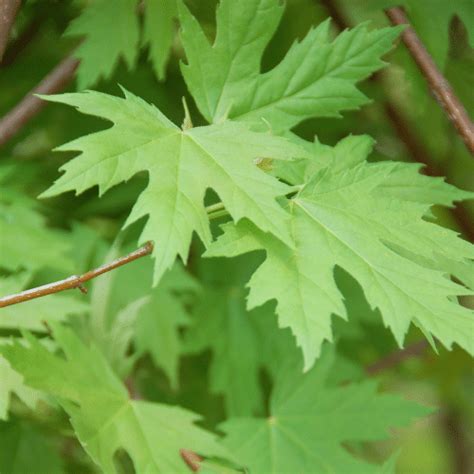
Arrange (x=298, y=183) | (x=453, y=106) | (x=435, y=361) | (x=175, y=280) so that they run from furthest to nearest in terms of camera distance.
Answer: (x=435, y=361) → (x=175, y=280) → (x=453, y=106) → (x=298, y=183)

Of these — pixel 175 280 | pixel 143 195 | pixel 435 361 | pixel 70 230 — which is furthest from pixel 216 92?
pixel 435 361

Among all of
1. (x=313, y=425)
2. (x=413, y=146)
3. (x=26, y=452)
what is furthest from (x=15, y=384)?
(x=413, y=146)

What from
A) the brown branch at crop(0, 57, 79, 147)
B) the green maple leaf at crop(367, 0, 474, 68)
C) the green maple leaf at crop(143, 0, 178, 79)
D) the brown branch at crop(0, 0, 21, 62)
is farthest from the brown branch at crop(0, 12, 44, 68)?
the green maple leaf at crop(367, 0, 474, 68)

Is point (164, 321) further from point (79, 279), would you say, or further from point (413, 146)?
point (79, 279)

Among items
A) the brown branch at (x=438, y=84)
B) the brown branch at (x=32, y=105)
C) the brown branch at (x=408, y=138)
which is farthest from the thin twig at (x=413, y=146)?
the brown branch at (x=32, y=105)

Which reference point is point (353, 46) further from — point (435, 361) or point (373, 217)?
point (435, 361)
